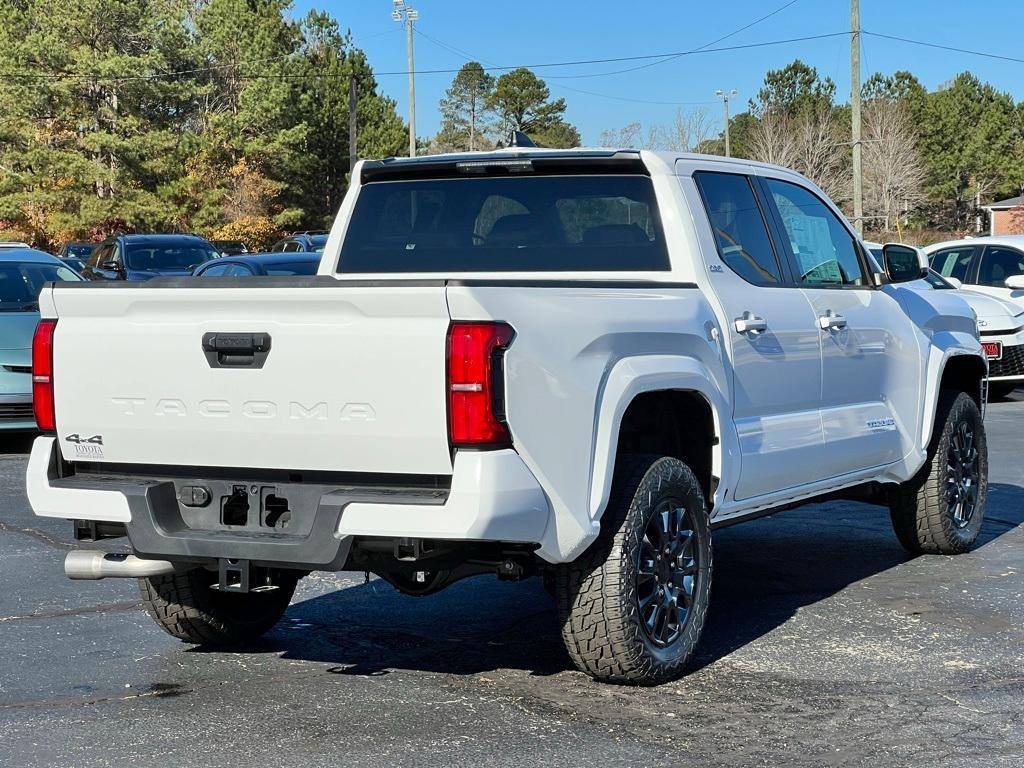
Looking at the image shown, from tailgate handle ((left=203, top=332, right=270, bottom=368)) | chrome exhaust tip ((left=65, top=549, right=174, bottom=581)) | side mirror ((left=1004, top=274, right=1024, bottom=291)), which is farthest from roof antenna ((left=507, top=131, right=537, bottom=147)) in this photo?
side mirror ((left=1004, top=274, right=1024, bottom=291))

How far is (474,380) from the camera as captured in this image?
4.64 m

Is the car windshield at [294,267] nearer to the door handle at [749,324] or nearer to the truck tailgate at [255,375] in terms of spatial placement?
the door handle at [749,324]

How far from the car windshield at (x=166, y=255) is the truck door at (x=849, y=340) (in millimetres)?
17863

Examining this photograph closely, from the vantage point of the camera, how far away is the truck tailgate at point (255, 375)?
4.71 meters

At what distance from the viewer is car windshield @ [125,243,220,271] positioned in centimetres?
2413

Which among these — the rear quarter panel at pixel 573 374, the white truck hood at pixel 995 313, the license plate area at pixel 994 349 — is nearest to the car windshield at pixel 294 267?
the white truck hood at pixel 995 313

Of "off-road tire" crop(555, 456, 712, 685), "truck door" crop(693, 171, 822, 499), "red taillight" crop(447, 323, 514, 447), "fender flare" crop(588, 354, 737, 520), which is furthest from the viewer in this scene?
"truck door" crop(693, 171, 822, 499)

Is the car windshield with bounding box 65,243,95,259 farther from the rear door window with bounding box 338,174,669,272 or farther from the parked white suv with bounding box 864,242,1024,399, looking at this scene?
the rear door window with bounding box 338,174,669,272

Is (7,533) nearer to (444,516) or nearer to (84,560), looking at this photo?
(84,560)

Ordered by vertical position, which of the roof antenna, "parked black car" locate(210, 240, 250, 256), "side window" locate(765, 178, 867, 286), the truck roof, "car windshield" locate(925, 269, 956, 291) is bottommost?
"car windshield" locate(925, 269, 956, 291)

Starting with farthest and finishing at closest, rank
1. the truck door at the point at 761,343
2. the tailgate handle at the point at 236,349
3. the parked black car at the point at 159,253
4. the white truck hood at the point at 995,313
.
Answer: the parked black car at the point at 159,253 < the white truck hood at the point at 995,313 < the truck door at the point at 761,343 < the tailgate handle at the point at 236,349

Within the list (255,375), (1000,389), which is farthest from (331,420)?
(1000,389)

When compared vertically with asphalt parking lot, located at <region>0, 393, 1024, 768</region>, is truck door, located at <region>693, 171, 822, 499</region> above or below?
above

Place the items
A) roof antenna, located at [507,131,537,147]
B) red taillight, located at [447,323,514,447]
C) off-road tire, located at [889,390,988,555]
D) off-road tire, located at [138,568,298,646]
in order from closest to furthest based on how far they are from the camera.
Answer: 1. red taillight, located at [447,323,514,447]
2. off-road tire, located at [138,568,298,646]
3. roof antenna, located at [507,131,537,147]
4. off-road tire, located at [889,390,988,555]
